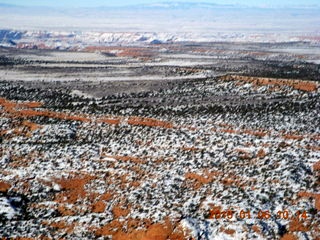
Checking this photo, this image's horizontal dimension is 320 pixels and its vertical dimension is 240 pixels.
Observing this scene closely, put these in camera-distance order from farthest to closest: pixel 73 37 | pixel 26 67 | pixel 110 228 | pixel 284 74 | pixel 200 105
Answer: pixel 73 37 → pixel 26 67 → pixel 284 74 → pixel 200 105 → pixel 110 228

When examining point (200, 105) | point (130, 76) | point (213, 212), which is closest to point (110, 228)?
point (213, 212)

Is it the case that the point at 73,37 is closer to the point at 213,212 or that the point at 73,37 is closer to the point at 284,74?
the point at 284,74

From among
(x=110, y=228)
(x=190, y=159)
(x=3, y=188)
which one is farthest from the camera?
(x=190, y=159)

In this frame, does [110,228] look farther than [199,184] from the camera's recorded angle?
No

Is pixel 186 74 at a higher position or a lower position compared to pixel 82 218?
higher
